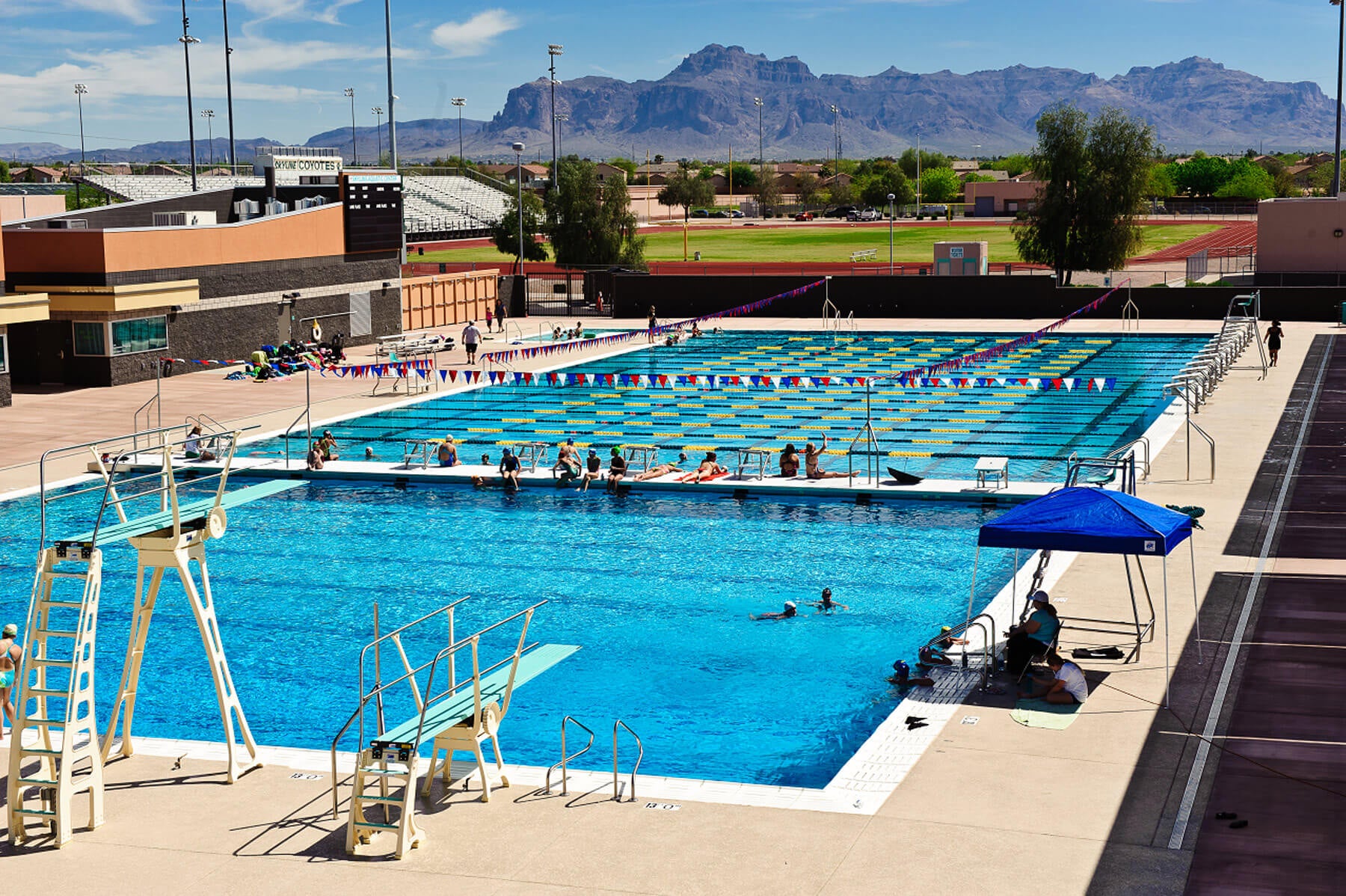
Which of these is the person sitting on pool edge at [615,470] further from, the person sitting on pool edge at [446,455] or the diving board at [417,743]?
the diving board at [417,743]

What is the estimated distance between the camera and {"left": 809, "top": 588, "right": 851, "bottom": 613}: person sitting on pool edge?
16250 mm

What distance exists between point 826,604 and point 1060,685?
470cm

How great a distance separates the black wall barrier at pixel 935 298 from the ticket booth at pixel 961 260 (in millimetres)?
2368

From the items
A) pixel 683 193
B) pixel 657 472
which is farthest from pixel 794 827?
pixel 683 193

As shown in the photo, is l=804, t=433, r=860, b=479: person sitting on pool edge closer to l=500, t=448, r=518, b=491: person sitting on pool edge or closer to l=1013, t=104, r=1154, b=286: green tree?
l=500, t=448, r=518, b=491: person sitting on pool edge

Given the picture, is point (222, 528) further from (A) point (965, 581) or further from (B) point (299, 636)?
(A) point (965, 581)

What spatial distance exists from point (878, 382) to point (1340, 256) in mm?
23412

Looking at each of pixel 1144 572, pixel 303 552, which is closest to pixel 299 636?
pixel 303 552

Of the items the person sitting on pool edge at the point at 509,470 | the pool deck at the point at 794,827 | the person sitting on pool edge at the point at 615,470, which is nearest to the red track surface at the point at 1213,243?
the person sitting on pool edge at the point at 615,470

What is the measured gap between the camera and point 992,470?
70.7 feet

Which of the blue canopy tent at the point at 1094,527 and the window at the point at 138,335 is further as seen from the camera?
the window at the point at 138,335

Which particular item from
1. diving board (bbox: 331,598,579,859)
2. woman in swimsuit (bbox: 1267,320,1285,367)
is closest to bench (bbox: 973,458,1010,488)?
diving board (bbox: 331,598,579,859)

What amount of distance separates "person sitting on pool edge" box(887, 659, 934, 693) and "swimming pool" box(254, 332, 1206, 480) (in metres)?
10.6

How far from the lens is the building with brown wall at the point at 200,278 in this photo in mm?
34562
